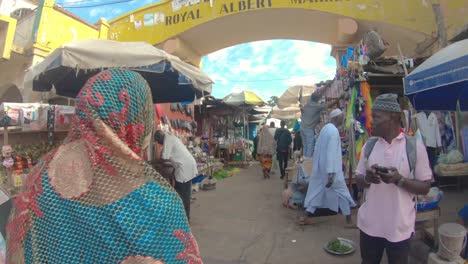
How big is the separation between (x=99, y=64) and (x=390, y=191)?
3.30m

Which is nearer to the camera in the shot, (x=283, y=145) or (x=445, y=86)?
(x=445, y=86)

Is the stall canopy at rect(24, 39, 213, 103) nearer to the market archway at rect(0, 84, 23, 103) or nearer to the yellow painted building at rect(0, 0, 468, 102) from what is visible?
the yellow painted building at rect(0, 0, 468, 102)

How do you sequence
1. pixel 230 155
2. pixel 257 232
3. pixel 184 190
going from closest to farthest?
pixel 184 190, pixel 257 232, pixel 230 155

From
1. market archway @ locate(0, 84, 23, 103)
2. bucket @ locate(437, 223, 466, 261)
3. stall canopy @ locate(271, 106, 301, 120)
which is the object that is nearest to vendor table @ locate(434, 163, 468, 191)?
bucket @ locate(437, 223, 466, 261)

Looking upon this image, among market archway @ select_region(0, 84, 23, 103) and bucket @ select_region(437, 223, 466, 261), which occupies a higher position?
market archway @ select_region(0, 84, 23, 103)

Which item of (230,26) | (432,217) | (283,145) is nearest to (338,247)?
(432,217)

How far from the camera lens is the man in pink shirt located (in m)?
Answer: 2.40

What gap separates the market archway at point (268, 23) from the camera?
883 cm

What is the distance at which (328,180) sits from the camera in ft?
16.5

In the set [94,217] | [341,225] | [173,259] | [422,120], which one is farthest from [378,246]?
[422,120]

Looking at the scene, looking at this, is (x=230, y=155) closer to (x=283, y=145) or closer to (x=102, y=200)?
(x=283, y=145)

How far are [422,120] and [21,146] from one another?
7.43m

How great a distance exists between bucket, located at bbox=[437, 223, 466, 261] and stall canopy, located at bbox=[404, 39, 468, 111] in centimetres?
135

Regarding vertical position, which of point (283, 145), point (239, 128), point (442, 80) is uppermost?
point (442, 80)
